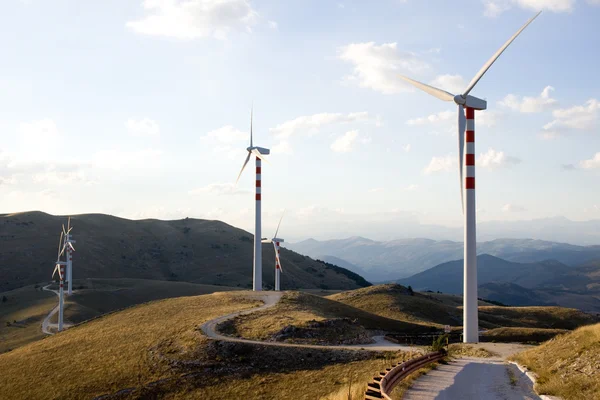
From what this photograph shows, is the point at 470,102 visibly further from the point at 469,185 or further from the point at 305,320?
the point at 305,320

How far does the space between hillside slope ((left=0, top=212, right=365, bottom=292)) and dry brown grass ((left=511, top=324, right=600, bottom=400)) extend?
400ft

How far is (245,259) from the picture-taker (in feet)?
594

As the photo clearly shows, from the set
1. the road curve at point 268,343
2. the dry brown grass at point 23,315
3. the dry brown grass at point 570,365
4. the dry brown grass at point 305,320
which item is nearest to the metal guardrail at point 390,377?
the dry brown grass at point 570,365

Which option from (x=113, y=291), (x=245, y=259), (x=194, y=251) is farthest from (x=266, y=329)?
(x=194, y=251)

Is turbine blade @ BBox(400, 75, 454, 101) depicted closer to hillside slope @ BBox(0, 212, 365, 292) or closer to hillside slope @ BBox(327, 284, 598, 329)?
hillside slope @ BBox(327, 284, 598, 329)

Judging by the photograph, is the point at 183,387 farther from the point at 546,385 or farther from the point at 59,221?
the point at 59,221

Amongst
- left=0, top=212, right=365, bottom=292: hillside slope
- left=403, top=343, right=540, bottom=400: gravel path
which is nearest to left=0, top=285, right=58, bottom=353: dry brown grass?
left=0, top=212, right=365, bottom=292: hillside slope

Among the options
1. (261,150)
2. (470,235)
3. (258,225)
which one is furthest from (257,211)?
(470,235)

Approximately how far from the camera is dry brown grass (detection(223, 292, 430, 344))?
49812 millimetres

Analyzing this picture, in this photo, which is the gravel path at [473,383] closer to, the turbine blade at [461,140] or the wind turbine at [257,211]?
the turbine blade at [461,140]

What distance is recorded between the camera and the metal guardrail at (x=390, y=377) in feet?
69.3

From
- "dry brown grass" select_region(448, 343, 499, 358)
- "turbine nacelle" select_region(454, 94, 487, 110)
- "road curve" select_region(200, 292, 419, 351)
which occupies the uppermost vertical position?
"turbine nacelle" select_region(454, 94, 487, 110)

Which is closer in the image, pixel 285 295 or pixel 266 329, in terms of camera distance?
pixel 266 329

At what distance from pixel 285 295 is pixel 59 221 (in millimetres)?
141161
